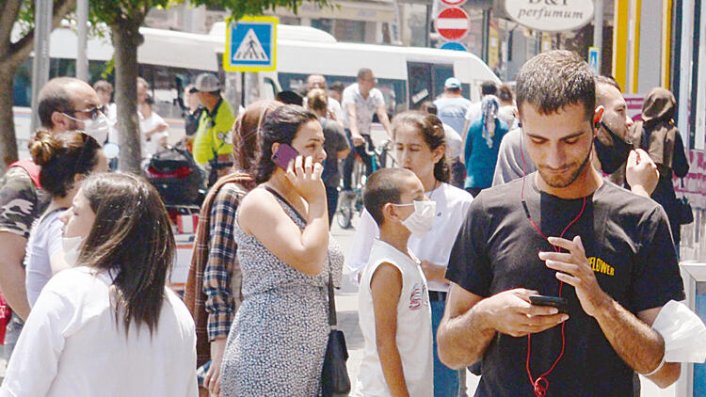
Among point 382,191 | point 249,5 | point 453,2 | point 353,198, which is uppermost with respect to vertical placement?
point 453,2

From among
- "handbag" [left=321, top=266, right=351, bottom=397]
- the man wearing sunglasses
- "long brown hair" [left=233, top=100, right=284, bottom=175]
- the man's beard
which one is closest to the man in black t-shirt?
the man's beard

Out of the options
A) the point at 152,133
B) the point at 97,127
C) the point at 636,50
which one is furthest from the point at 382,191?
the point at 152,133

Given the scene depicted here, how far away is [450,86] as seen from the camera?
17953 mm

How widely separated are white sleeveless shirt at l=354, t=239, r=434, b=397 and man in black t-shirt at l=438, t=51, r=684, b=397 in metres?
2.05

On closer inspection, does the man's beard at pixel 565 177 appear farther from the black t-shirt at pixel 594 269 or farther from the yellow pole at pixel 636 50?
the yellow pole at pixel 636 50

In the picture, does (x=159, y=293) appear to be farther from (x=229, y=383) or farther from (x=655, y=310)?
(x=655, y=310)

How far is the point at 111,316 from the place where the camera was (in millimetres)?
3723

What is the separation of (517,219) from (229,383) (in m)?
1.85

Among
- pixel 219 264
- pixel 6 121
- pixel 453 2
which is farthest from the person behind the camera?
pixel 453 2

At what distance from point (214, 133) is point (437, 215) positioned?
6781 millimetres

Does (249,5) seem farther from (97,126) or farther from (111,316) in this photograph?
(111,316)

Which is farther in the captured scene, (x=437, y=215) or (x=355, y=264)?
(x=437, y=215)

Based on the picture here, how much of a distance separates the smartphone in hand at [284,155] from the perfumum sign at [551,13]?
1276 cm

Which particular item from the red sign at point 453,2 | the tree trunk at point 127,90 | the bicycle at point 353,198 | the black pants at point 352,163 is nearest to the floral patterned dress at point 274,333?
the tree trunk at point 127,90
